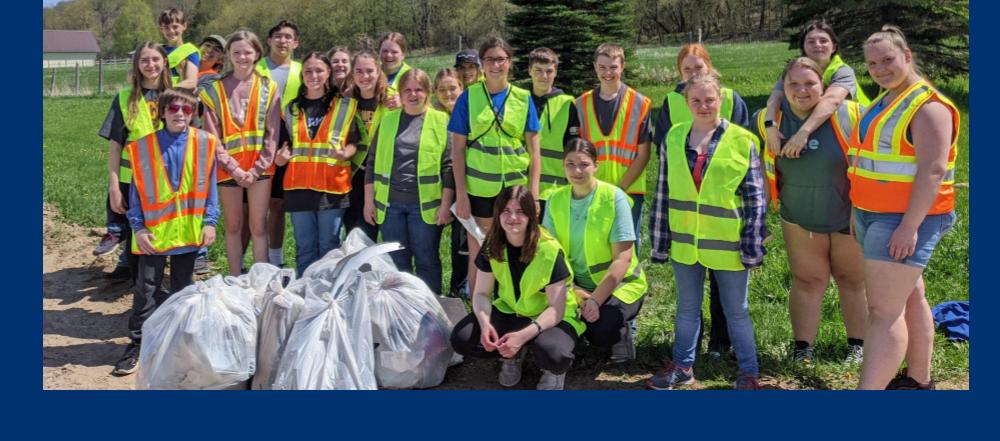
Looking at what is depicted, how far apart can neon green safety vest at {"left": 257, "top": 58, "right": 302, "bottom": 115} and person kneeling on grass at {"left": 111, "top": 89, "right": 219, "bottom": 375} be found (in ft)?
2.72

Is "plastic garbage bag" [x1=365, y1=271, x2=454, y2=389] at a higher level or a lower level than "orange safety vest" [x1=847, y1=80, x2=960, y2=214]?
lower

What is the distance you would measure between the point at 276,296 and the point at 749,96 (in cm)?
1547

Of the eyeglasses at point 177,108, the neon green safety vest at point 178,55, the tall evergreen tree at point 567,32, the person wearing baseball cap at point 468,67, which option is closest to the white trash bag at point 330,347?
the eyeglasses at point 177,108

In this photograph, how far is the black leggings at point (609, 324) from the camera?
4.77m

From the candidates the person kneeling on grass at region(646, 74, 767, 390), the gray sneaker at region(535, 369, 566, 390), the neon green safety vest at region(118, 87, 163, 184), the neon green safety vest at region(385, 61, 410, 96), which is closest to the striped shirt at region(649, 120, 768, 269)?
the person kneeling on grass at region(646, 74, 767, 390)

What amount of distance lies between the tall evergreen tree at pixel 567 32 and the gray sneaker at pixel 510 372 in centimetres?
1541

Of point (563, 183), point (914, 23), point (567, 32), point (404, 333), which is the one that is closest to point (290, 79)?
point (563, 183)

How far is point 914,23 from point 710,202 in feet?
46.8

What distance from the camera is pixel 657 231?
4699 millimetres

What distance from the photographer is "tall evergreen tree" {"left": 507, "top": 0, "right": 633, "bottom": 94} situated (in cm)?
2014

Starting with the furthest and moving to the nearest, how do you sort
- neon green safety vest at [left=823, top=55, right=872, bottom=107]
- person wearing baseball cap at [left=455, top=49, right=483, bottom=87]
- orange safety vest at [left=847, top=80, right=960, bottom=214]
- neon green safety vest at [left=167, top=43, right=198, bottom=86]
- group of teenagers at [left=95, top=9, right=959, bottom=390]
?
neon green safety vest at [left=167, top=43, right=198, bottom=86] < person wearing baseball cap at [left=455, top=49, right=483, bottom=87] < neon green safety vest at [left=823, top=55, right=872, bottom=107] < group of teenagers at [left=95, top=9, right=959, bottom=390] < orange safety vest at [left=847, top=80, right=960, bottom=214]

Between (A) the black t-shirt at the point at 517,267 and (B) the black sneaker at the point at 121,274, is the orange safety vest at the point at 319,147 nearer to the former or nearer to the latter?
(A) the black t-shirt at the point at 517,267

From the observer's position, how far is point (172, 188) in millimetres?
5141

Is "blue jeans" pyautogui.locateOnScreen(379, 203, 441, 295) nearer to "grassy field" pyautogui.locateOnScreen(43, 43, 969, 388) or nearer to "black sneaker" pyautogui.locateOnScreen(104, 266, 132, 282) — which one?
"grassy field" pyautogui.locateOnScreen(43, 43, 969, 388)
